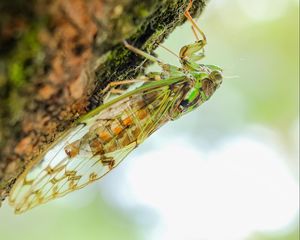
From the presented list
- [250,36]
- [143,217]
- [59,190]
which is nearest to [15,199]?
[59,190]

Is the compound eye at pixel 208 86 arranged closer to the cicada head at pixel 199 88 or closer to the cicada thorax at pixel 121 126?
the cicada head at pixel 199 88

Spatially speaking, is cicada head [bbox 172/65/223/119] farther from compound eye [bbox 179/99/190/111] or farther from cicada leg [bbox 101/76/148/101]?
cicada leg [bbox 101/76/148/101]

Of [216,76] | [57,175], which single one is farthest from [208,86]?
[57,175]

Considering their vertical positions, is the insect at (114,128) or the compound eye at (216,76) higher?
the compound eye at (216,76)

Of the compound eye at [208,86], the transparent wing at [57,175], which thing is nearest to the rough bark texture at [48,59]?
the transparent wing at [57,175]

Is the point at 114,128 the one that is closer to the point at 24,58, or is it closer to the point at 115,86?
the point at 115,86

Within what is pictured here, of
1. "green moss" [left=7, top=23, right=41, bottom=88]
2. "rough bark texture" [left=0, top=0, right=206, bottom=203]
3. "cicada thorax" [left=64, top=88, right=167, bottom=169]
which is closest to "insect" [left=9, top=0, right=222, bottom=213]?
"cicada thorax" [left=64, top=88, right=167, bottom=169]

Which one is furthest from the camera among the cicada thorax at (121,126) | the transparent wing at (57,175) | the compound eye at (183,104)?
the compound eye at (183,104)
